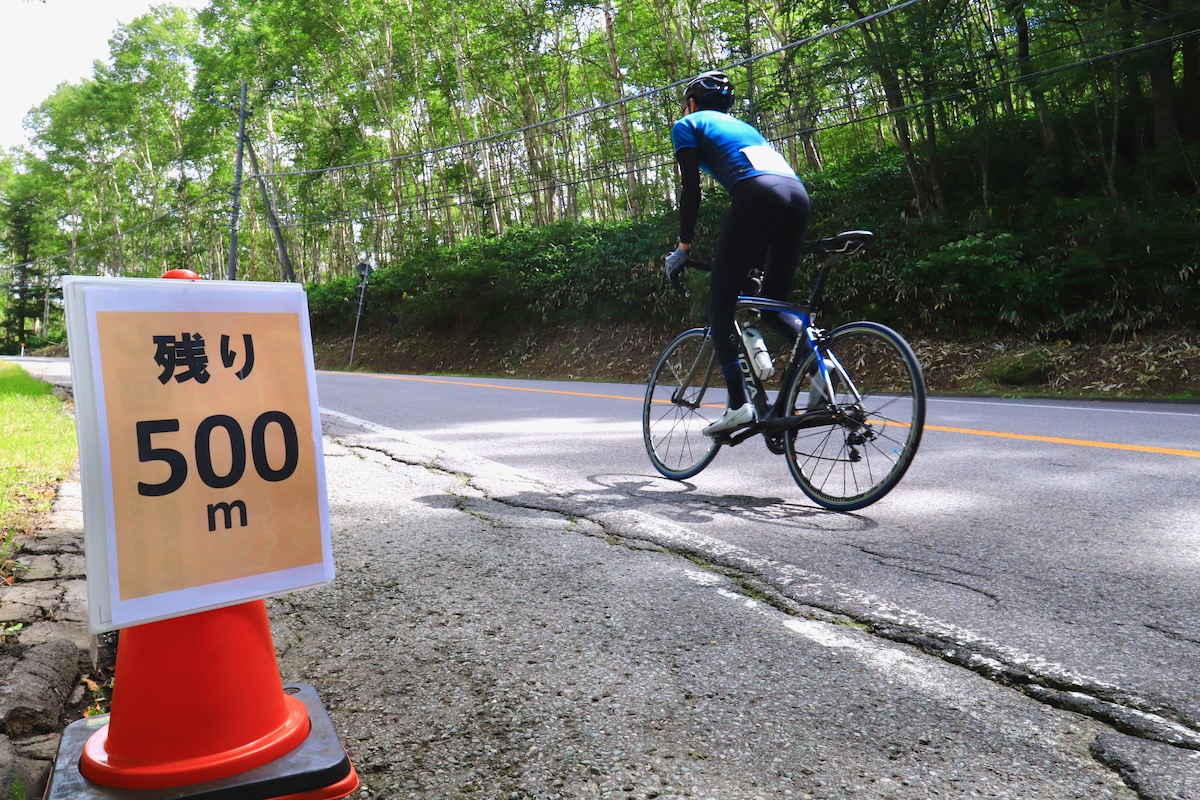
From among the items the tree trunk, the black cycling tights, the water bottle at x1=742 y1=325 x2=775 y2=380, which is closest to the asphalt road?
the water bottle at x1=742 y1=325 x2=775 y2=380

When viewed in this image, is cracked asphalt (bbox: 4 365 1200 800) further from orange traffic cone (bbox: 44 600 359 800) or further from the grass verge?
the grass verge

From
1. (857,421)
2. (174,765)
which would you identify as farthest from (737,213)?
(174,765)

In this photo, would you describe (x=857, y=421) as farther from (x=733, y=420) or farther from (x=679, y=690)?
(x=679, y=690)

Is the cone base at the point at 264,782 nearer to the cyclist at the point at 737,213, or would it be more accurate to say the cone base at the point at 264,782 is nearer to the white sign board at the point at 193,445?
the white sign board at the point at 193,445

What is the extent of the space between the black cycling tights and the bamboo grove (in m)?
9.39

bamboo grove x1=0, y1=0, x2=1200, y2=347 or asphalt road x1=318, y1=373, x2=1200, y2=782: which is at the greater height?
bamboo grove x1=0, y1=0, x2=1200, y2=347

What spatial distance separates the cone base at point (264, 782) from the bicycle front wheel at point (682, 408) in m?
3.40

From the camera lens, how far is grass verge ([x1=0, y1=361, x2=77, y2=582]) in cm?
346

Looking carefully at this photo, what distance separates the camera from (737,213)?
14.1 ft

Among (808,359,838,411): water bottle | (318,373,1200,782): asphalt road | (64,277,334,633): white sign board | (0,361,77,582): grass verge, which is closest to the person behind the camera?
(64,277,334,633): white sign board

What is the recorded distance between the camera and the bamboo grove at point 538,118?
13.4 m

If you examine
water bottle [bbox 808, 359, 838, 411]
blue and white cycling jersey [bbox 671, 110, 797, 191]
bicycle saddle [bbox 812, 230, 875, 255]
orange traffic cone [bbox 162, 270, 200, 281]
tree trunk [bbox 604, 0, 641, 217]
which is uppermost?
tree trunk [bbox 604, 0, 641, 217]

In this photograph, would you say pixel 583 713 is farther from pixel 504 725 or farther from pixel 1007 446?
pixel 1007 446

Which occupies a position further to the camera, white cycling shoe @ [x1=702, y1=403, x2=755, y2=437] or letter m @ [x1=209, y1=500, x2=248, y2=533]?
white cycling shoe @ [x1=702, y1=403, x2=755, y2=437]
